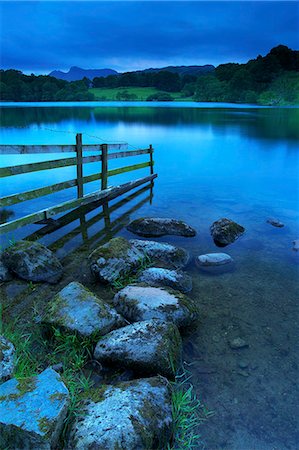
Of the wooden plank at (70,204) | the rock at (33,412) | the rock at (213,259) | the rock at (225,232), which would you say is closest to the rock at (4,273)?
the wooden plank at (70,204)

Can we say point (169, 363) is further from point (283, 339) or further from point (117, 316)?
point (283, 339)

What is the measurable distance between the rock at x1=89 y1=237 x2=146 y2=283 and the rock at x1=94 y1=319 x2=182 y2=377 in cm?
194

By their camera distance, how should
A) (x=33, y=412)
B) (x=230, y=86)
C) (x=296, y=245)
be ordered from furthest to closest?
(x=230, y=86) → (x=296, y=245) → (x=33, y=412)

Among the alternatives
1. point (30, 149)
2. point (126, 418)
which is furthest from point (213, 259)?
point (30, 149)

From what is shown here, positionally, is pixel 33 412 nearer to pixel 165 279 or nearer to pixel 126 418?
pixel 126 418

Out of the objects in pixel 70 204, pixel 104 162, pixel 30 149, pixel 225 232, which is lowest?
pixel 225 232

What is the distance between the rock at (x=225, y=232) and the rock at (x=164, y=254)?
138 cm

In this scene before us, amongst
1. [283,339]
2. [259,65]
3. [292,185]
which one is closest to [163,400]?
[283,339]

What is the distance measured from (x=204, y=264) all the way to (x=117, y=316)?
282 centimetres

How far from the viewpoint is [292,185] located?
1598 centimetres

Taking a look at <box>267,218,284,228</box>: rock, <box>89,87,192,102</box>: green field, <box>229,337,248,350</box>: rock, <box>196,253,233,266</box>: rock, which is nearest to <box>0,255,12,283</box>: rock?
<box>196,253,233,266</box>: rock

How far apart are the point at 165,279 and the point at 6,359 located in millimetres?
2963

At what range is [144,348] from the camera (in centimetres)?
374

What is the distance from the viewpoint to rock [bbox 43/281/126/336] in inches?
168
